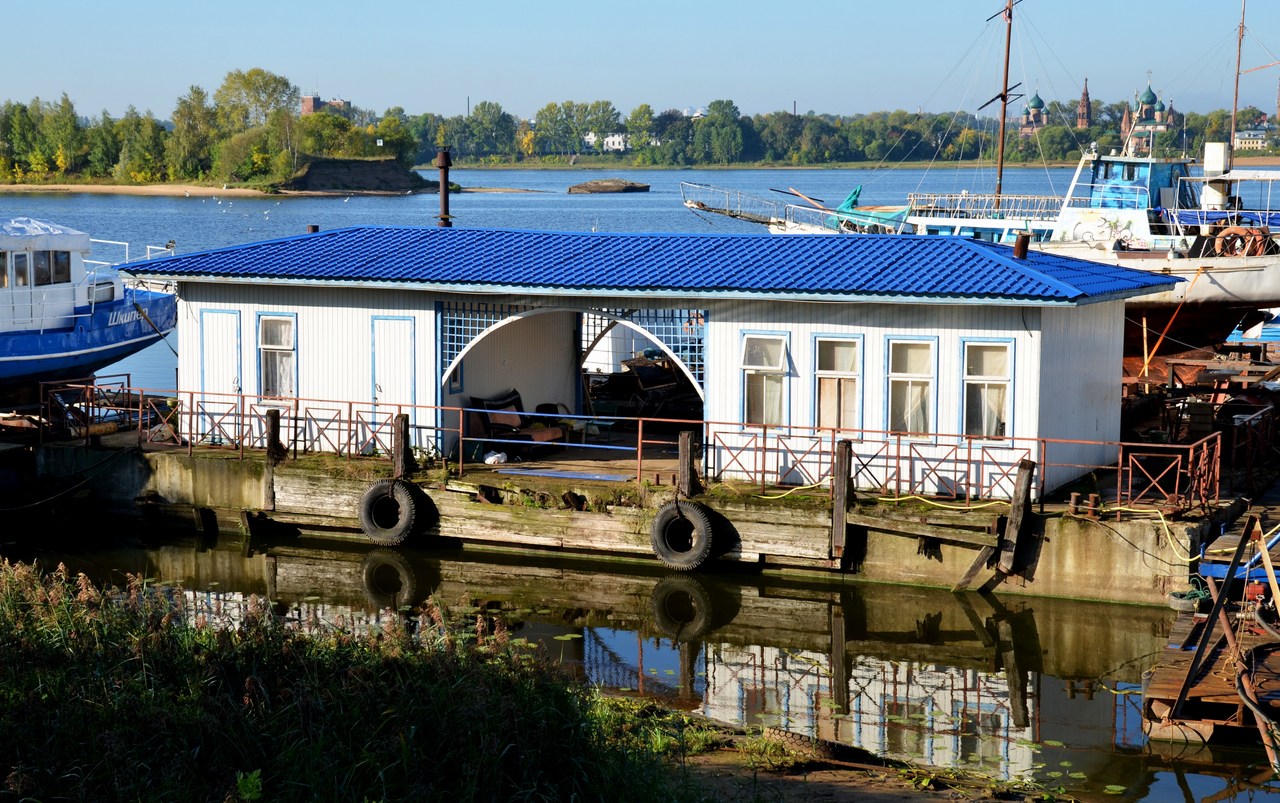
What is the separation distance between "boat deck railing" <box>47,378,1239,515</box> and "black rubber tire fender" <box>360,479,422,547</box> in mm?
732

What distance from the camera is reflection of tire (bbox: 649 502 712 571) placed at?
18641 mm

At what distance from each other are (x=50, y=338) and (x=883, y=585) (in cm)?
1681

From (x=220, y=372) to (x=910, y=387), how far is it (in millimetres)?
10231

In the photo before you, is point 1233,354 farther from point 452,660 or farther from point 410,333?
point 452,660

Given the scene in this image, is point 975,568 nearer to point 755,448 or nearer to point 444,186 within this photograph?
point 755,448

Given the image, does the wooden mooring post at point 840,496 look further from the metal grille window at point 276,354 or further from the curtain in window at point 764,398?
the metal grille window at point 276,354

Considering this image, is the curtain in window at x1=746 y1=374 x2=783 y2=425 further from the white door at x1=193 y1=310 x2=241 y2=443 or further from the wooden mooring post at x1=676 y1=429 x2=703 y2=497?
the white door at x1=193 y1=310 x2=241 y2=443

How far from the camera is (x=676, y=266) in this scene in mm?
20594

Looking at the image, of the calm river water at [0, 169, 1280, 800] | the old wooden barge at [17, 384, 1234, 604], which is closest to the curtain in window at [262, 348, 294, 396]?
the old wooden barge at [17, 384, 1234, 604]

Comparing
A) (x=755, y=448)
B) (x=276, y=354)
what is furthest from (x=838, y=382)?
(x=276, y=354)

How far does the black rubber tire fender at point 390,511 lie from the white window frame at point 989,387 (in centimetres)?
722

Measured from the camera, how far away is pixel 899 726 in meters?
14.2

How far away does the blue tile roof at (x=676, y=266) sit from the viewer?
18688 mm

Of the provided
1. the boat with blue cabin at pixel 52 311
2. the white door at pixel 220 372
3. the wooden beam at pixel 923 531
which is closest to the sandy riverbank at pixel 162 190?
the boat with blue cabin at pixel 52 311
